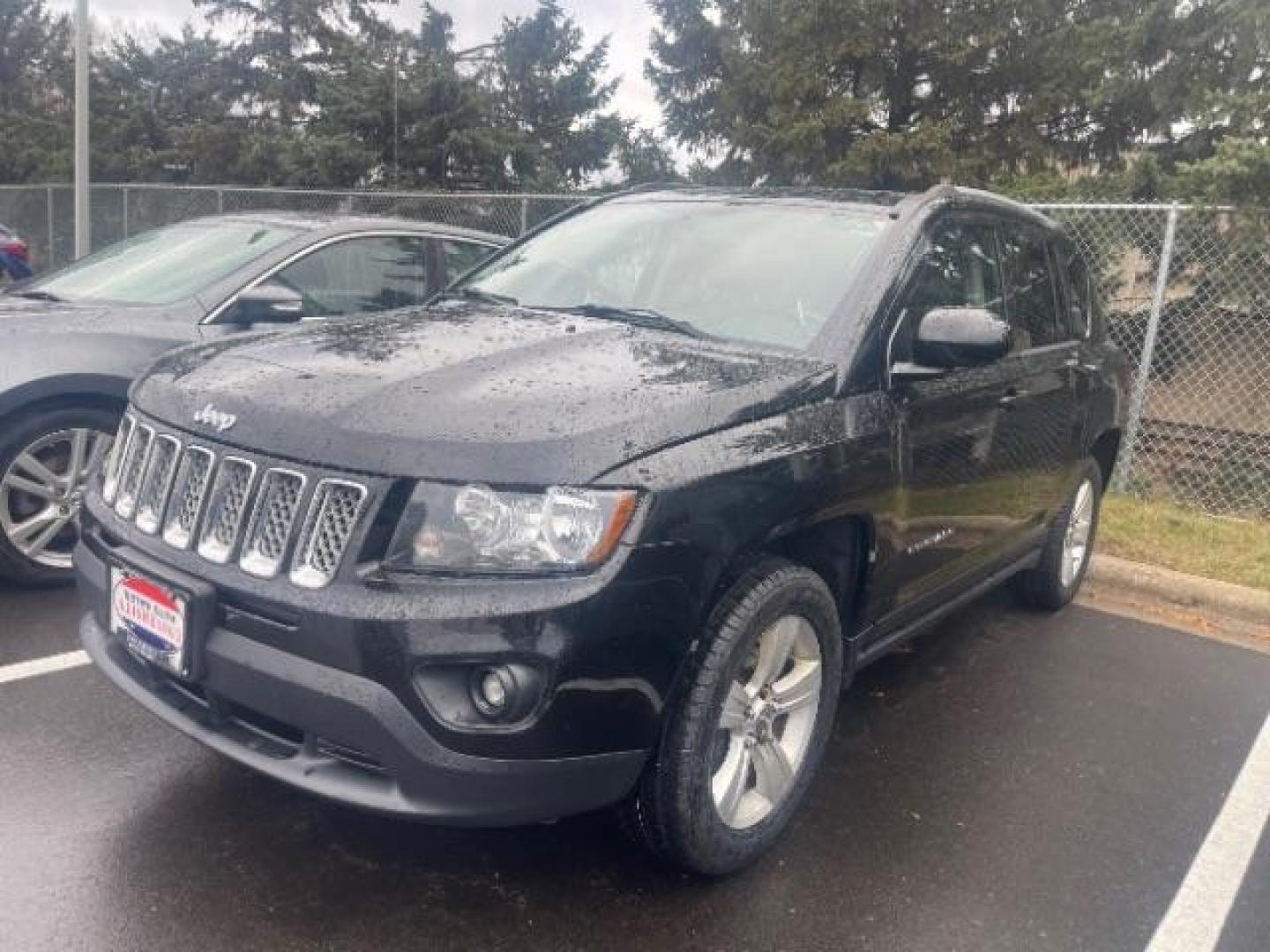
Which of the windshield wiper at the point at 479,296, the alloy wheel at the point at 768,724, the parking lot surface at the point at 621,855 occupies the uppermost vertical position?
the windshield wiper at the point at 479,296

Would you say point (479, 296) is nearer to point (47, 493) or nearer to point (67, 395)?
point (67, 395)

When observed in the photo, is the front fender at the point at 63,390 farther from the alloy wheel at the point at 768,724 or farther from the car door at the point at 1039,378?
the car door at the point at 1039,378

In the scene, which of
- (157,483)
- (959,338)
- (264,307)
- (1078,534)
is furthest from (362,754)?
(1078,534)

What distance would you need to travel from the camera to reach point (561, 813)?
240cm

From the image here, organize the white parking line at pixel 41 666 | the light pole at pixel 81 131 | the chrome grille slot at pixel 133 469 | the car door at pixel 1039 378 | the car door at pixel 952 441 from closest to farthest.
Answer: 1. the chrome grille slot at pixel 133 469
2. the car door at pixel 952 441
3. the white parking line at pixel 41 666
4. the car door at pixel 1039 378
5. the light pole at pixel 81 131

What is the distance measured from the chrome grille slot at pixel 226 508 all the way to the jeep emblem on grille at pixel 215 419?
88 millimetres

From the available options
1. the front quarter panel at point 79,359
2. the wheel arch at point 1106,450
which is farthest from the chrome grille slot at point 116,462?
the wheel arch at point 1106,450

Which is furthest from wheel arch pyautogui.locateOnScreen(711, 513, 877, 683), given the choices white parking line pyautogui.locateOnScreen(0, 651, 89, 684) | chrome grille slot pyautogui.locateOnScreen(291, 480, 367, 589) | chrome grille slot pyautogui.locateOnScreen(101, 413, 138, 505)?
white parking line pyautogui.locateOnScreen(0, 651, 89, 684)

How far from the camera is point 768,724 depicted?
9.45 ft

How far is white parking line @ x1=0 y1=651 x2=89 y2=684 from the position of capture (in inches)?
148

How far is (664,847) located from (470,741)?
656 millimetres

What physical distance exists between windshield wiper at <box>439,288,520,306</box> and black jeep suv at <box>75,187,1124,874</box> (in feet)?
0.26

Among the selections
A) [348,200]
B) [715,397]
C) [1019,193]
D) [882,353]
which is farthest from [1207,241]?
[348,200]

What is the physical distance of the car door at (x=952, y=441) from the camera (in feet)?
10.7
